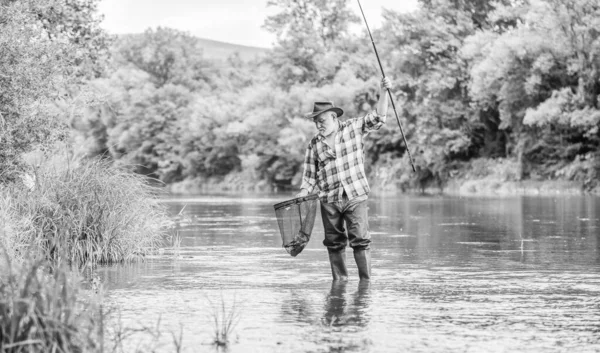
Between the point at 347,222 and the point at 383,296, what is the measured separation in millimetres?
1341

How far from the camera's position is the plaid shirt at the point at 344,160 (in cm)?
1093

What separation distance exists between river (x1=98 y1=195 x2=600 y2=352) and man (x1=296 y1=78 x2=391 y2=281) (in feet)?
1.33

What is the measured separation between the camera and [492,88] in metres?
50.9

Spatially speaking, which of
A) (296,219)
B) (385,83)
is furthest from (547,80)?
(385,83)

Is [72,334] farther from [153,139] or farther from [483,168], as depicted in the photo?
[153,139]

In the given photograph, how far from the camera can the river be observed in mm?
7480

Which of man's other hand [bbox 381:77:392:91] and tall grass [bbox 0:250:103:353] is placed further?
man's other hand [bbox 381:77:392:91]

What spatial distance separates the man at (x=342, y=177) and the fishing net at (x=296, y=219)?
0.97ft

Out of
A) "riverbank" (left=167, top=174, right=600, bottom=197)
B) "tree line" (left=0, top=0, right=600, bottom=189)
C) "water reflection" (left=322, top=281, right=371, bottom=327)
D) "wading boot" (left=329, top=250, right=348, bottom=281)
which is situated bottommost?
"water reflection" (left=322, top=281, right=371, bottom=327)

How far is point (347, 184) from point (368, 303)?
72.5 inches

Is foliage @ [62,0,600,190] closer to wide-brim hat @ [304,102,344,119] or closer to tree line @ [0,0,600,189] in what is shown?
tree line @ [0,0,600,189]

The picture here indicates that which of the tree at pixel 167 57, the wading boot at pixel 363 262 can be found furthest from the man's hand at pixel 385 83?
the tree at pixel 167 57

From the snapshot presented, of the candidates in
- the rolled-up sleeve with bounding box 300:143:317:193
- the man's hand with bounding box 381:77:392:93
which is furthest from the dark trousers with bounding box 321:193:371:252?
the man's hand with bounding box 381:77:392:93

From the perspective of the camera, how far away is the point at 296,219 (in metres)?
11.5
